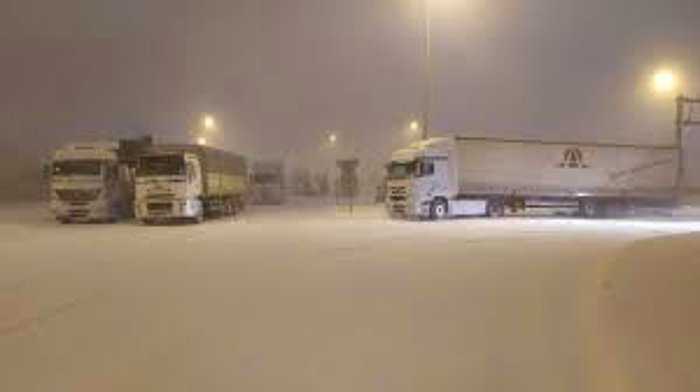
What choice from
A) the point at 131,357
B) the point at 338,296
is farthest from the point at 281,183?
the point at 131,357

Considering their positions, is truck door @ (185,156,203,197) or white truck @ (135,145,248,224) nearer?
white truck @ (135,145,248,224)

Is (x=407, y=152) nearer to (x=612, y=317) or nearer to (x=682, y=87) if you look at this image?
(x=682, y=87)

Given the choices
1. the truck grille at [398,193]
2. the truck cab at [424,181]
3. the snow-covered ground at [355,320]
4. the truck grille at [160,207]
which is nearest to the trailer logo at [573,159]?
the truck cab at [424,181]

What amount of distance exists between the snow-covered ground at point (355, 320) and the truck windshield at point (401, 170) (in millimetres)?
18241

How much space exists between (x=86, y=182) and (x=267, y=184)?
27.1m

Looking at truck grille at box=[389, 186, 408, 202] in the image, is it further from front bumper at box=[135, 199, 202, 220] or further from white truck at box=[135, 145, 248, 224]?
front bumper at box=[135, 199, 202, 220]

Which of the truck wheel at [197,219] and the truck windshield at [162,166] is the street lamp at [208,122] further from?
the truck windshield at [162,166]

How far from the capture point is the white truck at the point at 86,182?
37344 millimetres

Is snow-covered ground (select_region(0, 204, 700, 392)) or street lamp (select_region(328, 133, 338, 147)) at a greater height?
street lamp (select_region(328, 133, 338, 147))

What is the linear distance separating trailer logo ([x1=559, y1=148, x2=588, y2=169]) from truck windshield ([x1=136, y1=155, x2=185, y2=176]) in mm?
17817

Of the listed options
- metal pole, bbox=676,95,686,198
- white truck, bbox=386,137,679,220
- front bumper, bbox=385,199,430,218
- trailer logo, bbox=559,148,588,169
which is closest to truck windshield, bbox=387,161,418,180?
white truck, bbox=386,137,679,220

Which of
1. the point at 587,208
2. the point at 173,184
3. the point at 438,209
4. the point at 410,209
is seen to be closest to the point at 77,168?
the point at 173,184

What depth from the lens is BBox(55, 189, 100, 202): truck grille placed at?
3728 cm

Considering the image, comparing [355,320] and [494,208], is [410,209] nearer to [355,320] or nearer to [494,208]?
[494,208]
